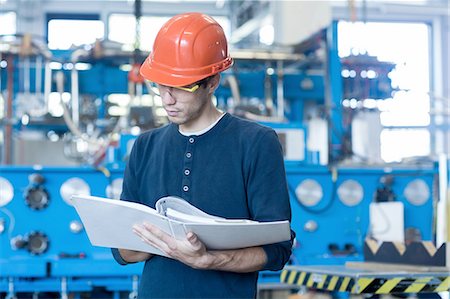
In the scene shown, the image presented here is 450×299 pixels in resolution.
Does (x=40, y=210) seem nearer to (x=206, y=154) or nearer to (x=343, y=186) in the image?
(x=343, y=186)

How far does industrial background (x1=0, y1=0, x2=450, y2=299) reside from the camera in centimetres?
388

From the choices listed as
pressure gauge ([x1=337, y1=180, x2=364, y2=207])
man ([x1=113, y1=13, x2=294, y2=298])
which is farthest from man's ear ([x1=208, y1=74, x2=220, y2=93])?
pressure gauge ([x1=337, y1=180, x2=364, y2=207])

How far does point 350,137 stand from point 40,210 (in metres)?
1.90

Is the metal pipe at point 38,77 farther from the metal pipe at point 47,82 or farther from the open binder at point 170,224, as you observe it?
the open binder at point 170,224

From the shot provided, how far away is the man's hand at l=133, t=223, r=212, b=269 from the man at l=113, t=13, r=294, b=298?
0.04 m

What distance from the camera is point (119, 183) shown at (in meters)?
4.02

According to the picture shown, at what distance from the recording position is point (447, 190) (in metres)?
4.05

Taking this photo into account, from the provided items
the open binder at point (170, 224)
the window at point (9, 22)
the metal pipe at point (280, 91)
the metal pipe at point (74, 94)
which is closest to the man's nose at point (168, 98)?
the open binder at point (170, 224)

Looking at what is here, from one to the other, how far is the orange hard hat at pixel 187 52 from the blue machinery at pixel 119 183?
2.17 m

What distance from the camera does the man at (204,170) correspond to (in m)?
1.75

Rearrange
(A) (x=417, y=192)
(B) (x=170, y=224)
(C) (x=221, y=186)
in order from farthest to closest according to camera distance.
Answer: (A) (x=417, y=192) → (C) (x=221, y=186) → (B) (x=170, y=224)

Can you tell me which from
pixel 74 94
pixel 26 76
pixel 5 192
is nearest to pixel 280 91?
pixel 74 94

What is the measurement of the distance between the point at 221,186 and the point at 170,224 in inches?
8.8

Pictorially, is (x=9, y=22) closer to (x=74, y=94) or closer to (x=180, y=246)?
(x=74, y=94)
